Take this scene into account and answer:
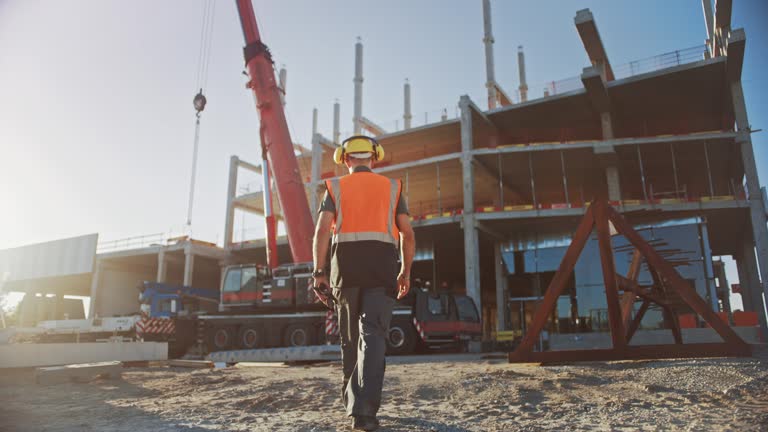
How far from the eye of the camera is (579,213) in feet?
69.7

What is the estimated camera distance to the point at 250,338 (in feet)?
51.8

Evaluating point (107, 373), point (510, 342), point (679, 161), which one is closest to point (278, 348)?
point (107, 373)

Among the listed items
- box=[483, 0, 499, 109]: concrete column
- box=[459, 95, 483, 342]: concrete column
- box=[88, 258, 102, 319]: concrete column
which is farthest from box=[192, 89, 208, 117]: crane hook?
box=[88, 258, 102, 319]: concrete column

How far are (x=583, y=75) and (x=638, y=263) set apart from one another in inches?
649

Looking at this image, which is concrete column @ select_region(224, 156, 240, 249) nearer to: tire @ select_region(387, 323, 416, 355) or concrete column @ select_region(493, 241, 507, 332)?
concrete column @ select_region(493, 241, 507, 332)

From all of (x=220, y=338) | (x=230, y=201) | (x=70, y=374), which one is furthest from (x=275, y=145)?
(x=230, y=201)

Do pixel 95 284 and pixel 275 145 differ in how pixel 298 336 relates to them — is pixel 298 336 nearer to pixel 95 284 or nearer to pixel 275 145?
Answer: pixel 275 145

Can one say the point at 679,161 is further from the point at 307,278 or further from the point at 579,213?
the point at 307,278

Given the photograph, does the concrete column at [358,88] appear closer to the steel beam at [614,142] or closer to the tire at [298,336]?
the steel beam at [614,142]

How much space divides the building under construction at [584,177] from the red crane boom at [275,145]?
929 centimetres

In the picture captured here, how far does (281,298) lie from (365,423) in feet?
43.7

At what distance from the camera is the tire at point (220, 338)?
1608 cm

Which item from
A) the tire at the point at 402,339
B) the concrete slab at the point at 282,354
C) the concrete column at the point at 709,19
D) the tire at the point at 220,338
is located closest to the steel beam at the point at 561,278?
the concrete slab at the point at 282,354

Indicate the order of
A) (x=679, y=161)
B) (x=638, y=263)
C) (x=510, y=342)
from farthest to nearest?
(x=679, y=161), (x=510, y=342), (x=638, y=263)
